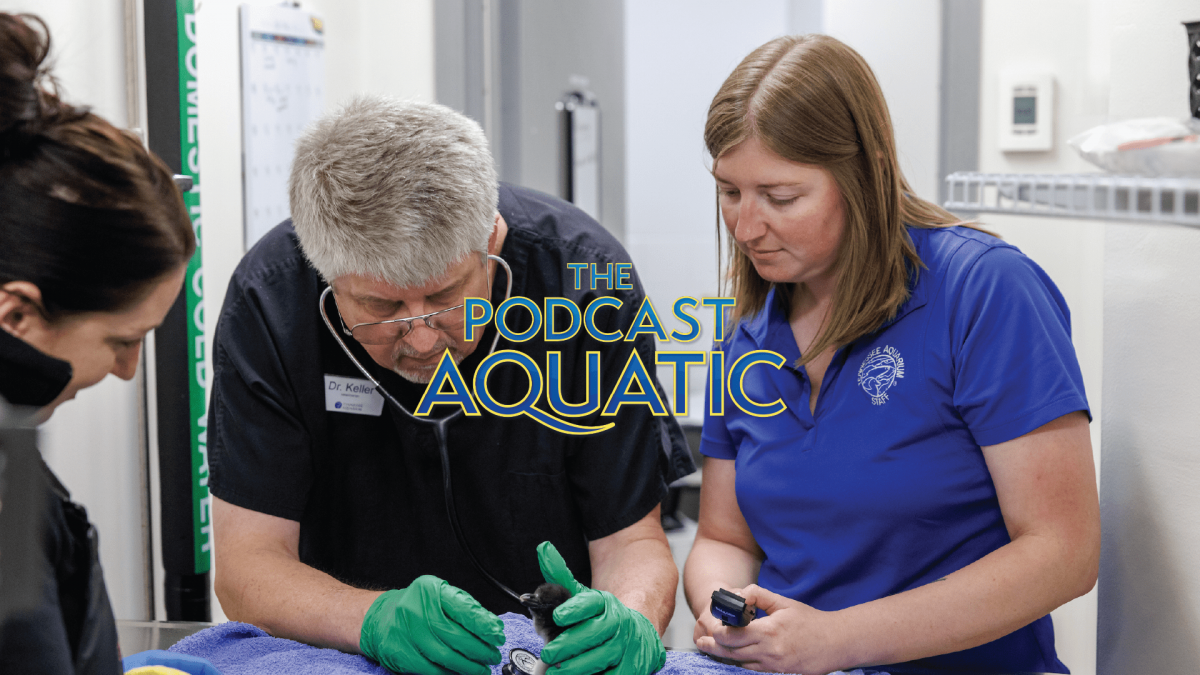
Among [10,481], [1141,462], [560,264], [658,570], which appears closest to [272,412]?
[560,264]

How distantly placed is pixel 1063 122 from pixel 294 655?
5.20 feet

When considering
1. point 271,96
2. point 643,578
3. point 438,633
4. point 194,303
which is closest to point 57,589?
point 438,633

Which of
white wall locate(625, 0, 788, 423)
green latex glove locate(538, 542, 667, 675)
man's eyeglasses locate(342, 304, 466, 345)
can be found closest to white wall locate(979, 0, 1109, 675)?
green latex glove locate(538, 542, 667, 675)

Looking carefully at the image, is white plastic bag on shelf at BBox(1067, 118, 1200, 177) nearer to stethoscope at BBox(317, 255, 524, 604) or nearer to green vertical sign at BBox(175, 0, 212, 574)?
stethoscope at BBox(317, 255, 524, 604)

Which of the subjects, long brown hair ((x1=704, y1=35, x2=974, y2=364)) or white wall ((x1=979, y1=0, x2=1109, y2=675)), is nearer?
long brown hair ((x1=704, y1=35, x2=974, y2=364))

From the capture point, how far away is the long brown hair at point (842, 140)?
1.03 metres

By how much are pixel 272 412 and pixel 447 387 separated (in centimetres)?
23

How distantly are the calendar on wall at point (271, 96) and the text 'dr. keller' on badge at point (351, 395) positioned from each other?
2.27 feet

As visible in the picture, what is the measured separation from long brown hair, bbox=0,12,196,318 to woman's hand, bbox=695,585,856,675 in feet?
2.23

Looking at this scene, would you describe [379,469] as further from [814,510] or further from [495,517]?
[814,510]

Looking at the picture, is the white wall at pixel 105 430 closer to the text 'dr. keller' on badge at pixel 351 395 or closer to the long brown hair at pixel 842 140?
the text 'dr. keller' on badge at pixel 351 395

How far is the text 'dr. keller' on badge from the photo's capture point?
1.28 meters

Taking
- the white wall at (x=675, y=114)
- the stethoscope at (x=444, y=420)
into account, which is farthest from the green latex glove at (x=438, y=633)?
the white wall at (x=675, y=114)

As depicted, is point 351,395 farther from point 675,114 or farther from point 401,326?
point 675,114
